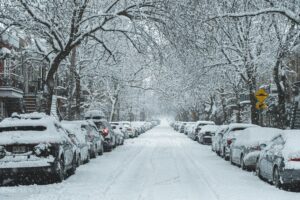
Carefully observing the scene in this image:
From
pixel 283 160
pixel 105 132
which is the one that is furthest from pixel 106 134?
pixel 283 160

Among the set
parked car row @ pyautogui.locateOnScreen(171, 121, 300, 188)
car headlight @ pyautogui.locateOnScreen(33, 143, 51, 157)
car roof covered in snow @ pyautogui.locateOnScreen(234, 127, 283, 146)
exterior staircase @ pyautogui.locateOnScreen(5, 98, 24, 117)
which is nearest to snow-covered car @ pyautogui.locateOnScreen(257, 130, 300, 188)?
parked car row @ pyautogui.locateOnScreen(171, 121, 300, 188)

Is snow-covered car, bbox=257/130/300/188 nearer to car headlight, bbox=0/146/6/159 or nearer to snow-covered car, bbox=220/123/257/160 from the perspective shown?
car headlight, bbox=0/146/6/159

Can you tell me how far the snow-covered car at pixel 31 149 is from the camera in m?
13.4

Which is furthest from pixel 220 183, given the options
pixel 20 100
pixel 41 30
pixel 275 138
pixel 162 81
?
pixel 162 81

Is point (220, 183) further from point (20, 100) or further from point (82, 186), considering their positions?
point (20, 100)

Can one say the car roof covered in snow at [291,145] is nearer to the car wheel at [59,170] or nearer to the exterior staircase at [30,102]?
the car wheel at [59,170]

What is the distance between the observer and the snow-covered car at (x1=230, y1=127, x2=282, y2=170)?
1766cm

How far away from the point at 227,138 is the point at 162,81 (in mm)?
38957

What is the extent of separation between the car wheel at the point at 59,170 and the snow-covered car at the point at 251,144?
6128 millimetres

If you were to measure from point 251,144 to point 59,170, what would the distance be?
6.61m

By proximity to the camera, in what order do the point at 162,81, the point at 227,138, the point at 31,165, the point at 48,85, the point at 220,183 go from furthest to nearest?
the point at 162,81 < the point at 48,85 < the point at 227,138 < the point at 220,183 < the point at 31,165

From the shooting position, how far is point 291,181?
41.4 ft

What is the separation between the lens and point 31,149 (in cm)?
1359

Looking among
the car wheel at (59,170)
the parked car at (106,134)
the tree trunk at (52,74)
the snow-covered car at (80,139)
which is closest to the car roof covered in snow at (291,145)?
the car wheel at (59,170)
